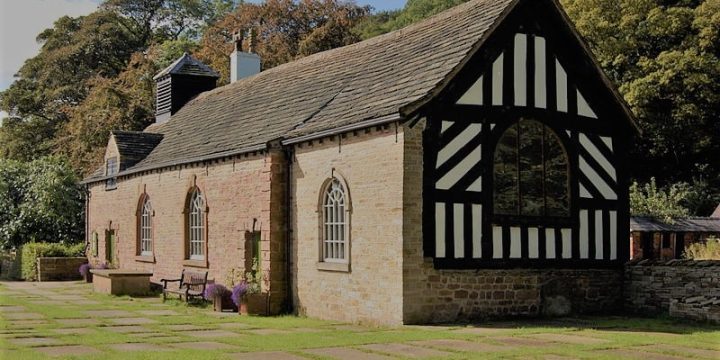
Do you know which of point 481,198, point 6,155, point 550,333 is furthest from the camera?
point 6,155

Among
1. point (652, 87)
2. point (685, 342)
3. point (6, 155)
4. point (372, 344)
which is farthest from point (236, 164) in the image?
point (6, 155)

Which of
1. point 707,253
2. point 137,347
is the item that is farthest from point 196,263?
point 707,253

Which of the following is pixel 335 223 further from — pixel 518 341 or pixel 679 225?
pixel 679 225

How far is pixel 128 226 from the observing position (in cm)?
2867

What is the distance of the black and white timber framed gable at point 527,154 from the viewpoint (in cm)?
1580

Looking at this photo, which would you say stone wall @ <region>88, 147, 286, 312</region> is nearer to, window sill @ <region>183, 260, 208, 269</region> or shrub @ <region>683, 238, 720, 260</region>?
window sill @ <region>183, 260, 208, 269</region>

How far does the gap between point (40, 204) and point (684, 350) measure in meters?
27.8

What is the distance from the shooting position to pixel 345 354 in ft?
38.6

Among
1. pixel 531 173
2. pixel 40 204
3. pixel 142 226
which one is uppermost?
pixel 531 173

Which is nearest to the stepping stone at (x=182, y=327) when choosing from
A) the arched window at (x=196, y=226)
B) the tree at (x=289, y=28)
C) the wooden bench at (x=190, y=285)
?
the wooden bench at (x=190, y=285)

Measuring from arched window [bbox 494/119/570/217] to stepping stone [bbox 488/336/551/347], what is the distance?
11.3ft

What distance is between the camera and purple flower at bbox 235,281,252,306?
1839 cm

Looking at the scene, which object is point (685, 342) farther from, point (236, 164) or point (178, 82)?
point (178, 82)

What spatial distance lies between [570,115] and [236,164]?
7.95 metres
